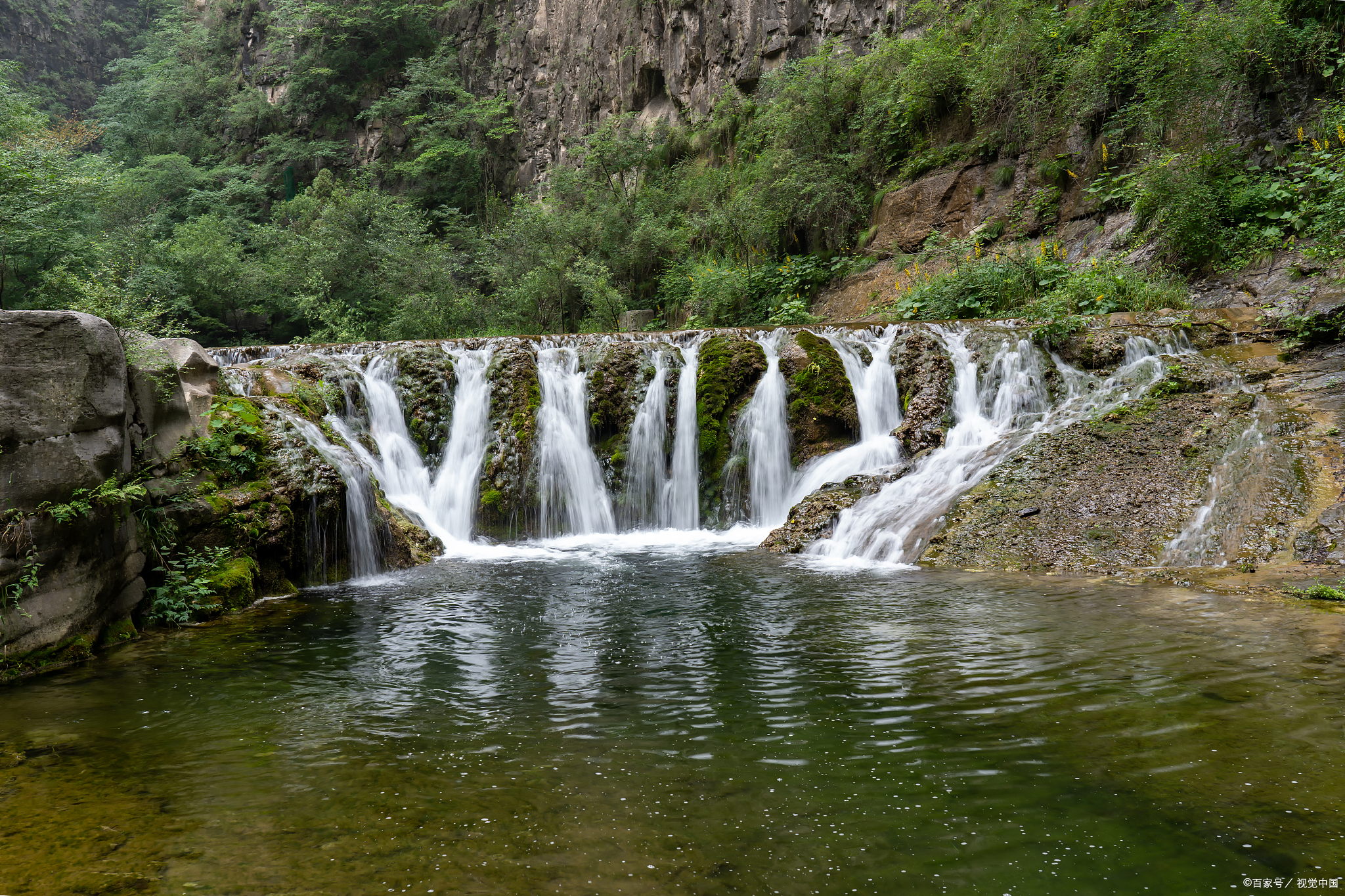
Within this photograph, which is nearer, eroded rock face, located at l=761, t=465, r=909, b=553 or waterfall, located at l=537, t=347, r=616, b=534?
eroded rock face, located at l=761, t=465, r=909, b=553

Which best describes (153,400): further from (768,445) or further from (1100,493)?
(1100,493)

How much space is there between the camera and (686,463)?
40.9 ft

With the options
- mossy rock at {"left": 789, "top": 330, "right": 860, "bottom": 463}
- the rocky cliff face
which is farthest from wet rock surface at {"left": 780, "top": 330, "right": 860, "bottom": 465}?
the rocky cliff face

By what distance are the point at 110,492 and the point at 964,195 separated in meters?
17.6

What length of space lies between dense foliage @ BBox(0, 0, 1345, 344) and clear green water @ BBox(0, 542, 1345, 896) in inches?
223

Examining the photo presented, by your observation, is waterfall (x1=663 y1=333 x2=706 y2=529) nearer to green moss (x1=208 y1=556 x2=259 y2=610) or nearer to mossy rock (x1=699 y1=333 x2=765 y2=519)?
mossy rock (x1=699 y1=333 x2=765 y2=519)

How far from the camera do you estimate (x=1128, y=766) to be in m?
3.15

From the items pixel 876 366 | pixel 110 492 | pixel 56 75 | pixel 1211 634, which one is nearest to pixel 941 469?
pixel 876 366

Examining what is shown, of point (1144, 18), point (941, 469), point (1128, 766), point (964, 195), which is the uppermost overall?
point (1144, 18)

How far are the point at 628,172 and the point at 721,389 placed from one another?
17.3 metres

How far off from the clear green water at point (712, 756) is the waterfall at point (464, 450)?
17.6ft

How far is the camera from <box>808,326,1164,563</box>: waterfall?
8672 millimetres

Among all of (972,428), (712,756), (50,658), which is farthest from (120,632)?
(972,428)

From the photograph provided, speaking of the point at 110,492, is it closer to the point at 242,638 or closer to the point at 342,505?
the point at 242,638
